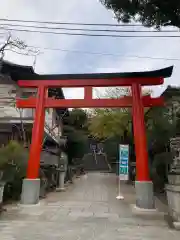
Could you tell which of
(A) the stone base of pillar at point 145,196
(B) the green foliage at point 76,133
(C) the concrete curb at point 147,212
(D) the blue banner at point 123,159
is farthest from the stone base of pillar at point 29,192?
(B) the green foliage at point 76,133

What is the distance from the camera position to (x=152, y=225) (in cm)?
848

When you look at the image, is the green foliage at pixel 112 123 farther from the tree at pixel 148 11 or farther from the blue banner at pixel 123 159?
the tree at pixel 148 11

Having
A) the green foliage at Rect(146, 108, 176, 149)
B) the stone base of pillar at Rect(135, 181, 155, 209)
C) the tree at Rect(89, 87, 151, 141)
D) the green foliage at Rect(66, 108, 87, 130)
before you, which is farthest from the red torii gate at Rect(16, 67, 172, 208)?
the green foliage at Rect(66, 108, 87, 130)

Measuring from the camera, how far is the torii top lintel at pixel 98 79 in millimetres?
12961

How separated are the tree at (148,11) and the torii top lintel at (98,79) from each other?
17.0ft

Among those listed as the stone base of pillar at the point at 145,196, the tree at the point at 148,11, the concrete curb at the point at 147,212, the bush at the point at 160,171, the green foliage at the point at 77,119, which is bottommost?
the concrete curb at the point at 147,212

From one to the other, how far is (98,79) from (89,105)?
1185 millimetres

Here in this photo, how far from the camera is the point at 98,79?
1317 cm

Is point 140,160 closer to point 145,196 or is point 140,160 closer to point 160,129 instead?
point 145,196

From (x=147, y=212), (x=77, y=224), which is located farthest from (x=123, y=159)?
(x=77, y=224)

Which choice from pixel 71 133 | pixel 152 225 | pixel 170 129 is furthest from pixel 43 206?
pixel 71 133

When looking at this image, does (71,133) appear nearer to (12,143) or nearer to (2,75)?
(2,75)

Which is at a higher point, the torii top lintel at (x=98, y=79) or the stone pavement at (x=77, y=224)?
the torii top lintel at (x=98, y=79)

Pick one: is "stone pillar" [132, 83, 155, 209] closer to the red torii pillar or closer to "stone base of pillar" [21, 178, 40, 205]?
the red torii pillar
